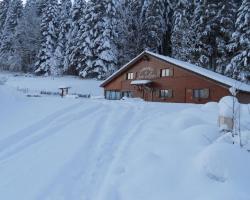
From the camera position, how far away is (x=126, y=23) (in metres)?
52.4

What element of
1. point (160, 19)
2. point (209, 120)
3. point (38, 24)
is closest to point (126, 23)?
point (160, 19)

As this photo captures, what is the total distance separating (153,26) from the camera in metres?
49.2

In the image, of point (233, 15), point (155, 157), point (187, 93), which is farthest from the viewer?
point (233, 15)

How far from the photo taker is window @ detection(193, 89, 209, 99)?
3144cm

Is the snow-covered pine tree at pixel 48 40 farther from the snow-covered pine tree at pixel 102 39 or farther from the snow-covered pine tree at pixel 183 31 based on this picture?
the snow-covered pine tree at pixel 183 31

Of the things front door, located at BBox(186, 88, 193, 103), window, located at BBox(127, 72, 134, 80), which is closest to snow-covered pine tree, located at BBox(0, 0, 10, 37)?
window, located at BBox(127, 72, 134, 80)

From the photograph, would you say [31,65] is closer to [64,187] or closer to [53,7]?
[53,7]

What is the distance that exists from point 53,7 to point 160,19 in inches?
818

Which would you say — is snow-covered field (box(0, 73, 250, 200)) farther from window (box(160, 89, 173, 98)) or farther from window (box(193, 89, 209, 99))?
window (box(160, 89, 173, 98))

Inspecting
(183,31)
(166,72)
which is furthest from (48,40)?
(166,72)

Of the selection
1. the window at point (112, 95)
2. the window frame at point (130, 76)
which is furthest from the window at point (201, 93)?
the window at point (112, 95)

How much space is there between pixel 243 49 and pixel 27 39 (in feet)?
136

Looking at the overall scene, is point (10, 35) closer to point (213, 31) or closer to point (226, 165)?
point (213, 31)

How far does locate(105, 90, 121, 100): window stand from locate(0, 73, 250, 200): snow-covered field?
28496 mm
